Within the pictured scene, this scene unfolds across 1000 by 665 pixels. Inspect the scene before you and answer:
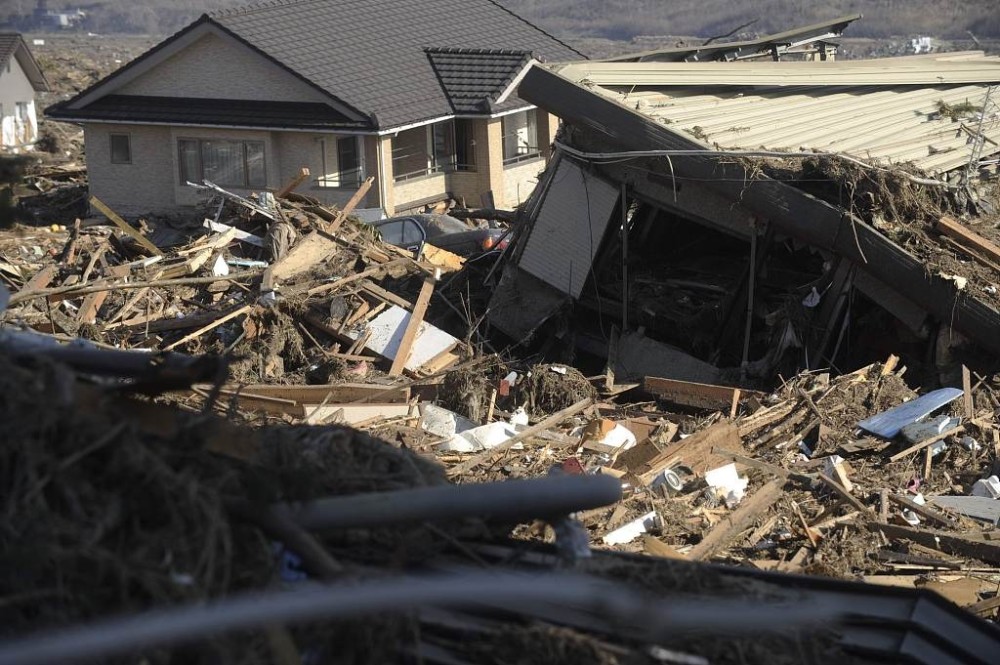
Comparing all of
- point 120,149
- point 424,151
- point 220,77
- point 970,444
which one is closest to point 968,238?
point 970,444


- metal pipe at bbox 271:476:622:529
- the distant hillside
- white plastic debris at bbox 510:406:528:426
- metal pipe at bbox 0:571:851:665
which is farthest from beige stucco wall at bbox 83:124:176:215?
the distant hillside

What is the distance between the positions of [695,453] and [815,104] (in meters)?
7.71

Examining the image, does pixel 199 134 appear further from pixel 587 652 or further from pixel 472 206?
pixel 587 652

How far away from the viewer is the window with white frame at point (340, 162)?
27.4 meters

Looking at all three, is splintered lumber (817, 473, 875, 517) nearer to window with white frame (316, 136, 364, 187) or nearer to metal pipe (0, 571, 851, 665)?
metal pipe (0, 571, 851, 665)

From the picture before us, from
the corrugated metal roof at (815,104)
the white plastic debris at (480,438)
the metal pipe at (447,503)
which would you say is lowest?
the white plastic debris at (480,438)

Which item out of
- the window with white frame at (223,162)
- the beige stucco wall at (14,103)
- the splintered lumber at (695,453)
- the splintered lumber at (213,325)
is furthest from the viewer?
the beige stucco wall at (14,103)

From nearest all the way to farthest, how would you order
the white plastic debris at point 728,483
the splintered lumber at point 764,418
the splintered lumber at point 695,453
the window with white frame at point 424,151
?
the white plastic debris at point 728,483 < the splintered lumber at point 695,453 < the splintered lumber at point 764,418 < the window with white frame at point 424,151

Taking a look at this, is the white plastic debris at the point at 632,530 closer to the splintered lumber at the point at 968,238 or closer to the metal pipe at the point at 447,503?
the metal pipe at the point at 447,503

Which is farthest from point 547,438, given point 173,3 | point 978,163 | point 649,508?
point 173,3

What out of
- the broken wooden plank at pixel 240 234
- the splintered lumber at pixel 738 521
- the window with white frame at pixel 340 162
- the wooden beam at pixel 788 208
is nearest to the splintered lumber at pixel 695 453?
the splintered lumber at pixel 738 521

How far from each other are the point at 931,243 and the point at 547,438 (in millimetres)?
4355

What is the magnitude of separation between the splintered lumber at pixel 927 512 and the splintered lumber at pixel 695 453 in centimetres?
147

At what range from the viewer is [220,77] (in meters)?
28.6
